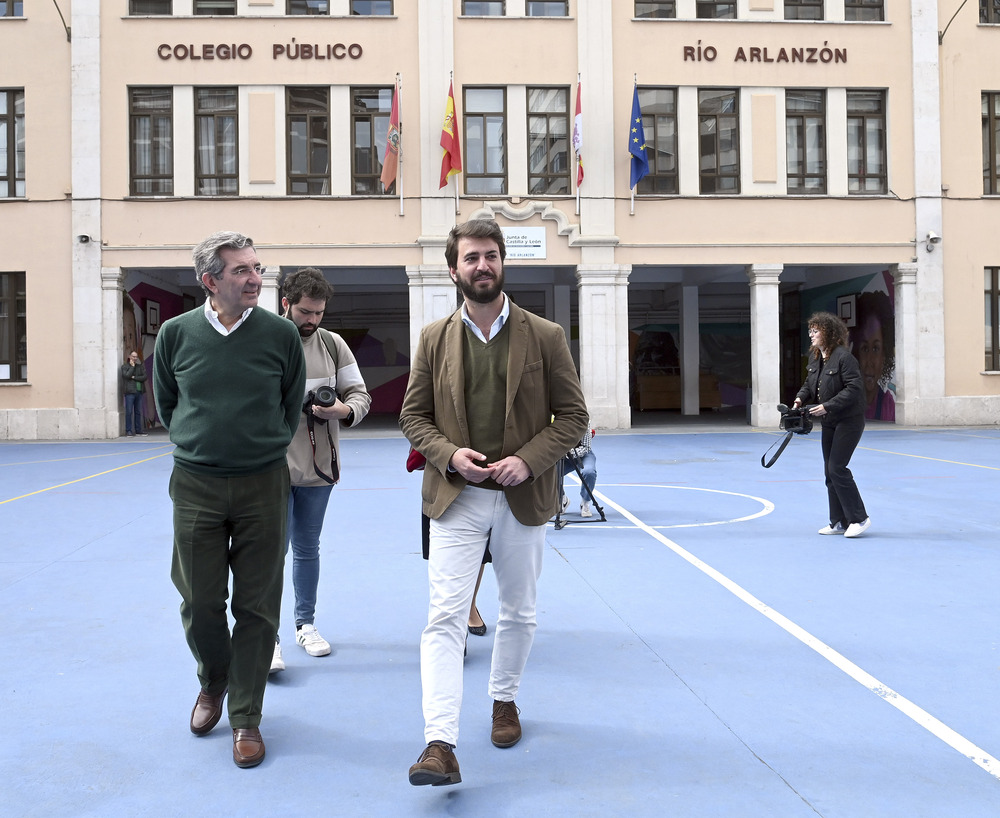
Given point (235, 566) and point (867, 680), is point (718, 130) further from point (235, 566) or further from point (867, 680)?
point (235, 566)

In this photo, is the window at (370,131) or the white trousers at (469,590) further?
the window at (370,131)

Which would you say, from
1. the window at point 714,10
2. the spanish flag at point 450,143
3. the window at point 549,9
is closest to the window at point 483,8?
the window at point 549,9

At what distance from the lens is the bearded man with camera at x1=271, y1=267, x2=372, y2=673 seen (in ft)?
14.2

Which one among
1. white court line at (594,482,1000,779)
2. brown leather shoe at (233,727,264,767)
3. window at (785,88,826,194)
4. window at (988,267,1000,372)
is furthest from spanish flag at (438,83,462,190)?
brown leather shoe at (233,727,264,767)

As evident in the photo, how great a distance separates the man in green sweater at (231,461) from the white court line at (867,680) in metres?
2.59

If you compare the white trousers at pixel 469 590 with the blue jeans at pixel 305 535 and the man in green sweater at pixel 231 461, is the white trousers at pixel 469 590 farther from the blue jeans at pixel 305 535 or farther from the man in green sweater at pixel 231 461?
the blue jeans at pixel 305 535

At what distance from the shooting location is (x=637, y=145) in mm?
19938

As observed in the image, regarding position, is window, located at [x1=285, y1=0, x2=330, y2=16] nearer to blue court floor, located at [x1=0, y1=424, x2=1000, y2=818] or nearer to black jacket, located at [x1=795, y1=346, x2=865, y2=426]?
blue court floor, located at [x1=0, y1=424, x2=1000, y2=818]

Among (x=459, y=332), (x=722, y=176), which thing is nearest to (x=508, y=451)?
(x=459, y=332)

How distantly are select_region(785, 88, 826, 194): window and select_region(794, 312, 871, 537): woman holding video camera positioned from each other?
14.8 m

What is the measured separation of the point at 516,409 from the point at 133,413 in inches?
762

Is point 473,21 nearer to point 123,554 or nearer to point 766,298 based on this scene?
point 766,298

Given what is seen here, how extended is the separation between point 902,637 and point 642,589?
1.66m

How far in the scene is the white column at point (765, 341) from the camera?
2122 centimetres
